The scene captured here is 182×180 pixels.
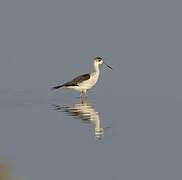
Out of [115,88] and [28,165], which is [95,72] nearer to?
[115,88]

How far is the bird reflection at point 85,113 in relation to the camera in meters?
17.5

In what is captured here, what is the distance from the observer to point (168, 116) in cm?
1928

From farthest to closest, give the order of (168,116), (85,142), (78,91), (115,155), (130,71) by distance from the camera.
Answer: (130,71), (78,91), (168,116), (85,142), (115,155)

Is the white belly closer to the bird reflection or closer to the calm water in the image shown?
the calm water

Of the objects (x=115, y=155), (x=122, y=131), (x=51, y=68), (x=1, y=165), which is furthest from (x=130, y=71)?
(x=1, y=165)

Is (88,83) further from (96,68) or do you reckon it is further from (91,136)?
(91,136)

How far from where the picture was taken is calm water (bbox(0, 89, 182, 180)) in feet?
44.2

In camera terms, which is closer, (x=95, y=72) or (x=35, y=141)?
(x=35, y=141)

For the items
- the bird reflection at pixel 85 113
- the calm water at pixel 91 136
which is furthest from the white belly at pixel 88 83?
the bird reflection at pixel 85 113

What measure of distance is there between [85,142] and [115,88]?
8.96 metres

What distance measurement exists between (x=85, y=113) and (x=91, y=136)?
3.51 metres

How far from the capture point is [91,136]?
54.4 feet

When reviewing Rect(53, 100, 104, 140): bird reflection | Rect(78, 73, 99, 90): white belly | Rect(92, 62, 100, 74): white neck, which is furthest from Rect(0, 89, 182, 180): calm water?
Rect(92, 62, 100, 74): white neck

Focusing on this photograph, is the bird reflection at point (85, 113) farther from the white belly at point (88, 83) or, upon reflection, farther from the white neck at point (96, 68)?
the white neck at point (96, 68)
